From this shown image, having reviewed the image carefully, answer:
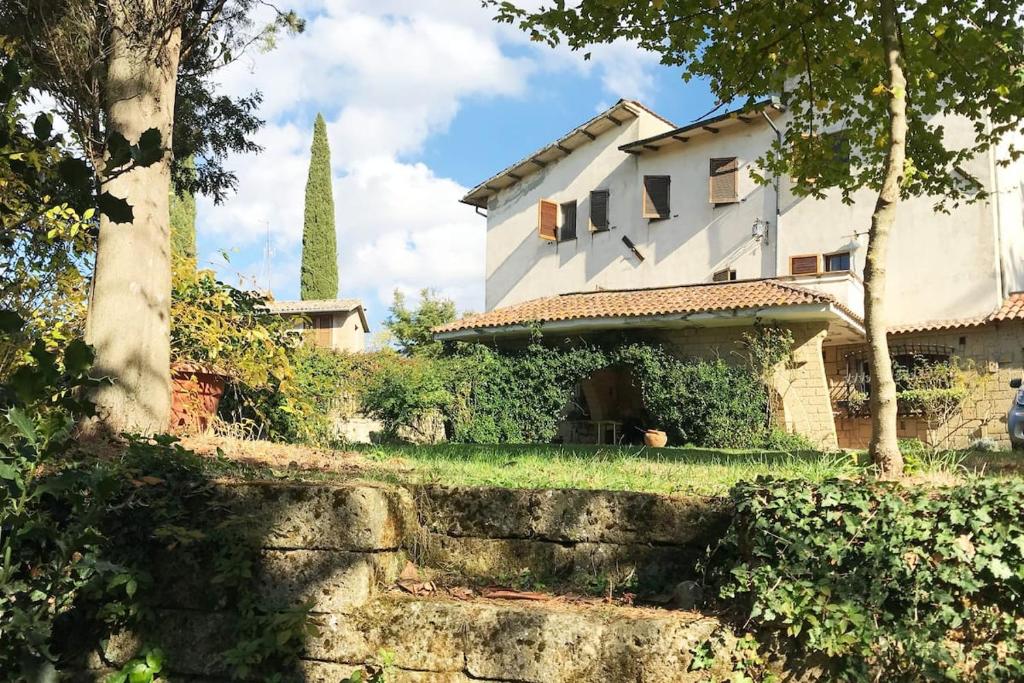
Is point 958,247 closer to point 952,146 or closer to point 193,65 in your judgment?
point 952,146

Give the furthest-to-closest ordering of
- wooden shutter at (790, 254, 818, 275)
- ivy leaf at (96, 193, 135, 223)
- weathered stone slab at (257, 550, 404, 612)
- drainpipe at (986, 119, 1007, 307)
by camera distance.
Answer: wooden shutter at (790, 254, 818, 275)
drainpipe at (986, 119, 1007, 307)
weathered stone slab at (257, 550, 404, 612)
ivy leaf at (96, 193, 135, 223)

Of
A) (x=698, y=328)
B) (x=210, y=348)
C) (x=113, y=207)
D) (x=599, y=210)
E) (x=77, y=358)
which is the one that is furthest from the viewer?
(x=599, y=210)

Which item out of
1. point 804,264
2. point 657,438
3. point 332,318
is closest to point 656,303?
point 657,438

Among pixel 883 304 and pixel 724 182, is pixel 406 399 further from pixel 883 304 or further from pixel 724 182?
pixel 883 304

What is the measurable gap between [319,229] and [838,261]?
25706 millimetres

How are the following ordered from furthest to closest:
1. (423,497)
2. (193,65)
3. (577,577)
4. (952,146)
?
Result: (952,146)
(193,65)
(423,497)
(577,577)

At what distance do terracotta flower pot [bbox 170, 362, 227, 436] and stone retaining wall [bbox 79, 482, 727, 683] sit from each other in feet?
9.84

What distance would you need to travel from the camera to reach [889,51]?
5.03 meters

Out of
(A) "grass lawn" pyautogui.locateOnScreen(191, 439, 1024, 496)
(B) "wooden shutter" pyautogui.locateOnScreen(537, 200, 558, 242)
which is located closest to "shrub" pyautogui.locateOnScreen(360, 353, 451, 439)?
(A) "grass lawn" pyautogui.locateOnScreen(191, 439, 1024, 496)

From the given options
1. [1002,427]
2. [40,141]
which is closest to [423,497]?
[40,141]

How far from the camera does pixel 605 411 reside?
19.1 m

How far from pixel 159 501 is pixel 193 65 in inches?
244

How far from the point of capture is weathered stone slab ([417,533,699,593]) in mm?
3887

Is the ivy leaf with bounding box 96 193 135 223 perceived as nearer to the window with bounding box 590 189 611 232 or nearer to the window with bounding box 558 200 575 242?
the window with bounding box 590 189 611 232
